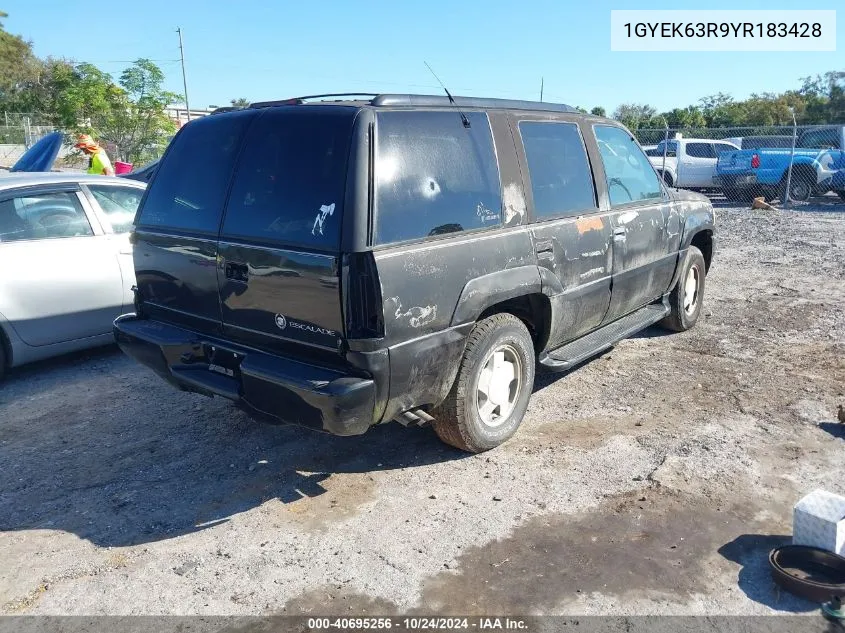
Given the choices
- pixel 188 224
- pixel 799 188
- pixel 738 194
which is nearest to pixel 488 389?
pixel 188 224

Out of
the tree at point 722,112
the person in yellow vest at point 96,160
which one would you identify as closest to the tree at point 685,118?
the tree at point 722,112

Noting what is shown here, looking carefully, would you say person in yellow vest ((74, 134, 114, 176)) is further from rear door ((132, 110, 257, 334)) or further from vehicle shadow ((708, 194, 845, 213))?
vehicle shadow ((708, 194, 845, 213))

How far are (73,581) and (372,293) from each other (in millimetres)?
1863

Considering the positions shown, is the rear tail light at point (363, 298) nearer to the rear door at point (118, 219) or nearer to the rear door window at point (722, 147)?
the rear door at point (118, 219)

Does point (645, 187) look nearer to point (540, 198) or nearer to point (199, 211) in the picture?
point (540, 198)

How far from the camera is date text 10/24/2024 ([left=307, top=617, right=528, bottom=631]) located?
277 cm

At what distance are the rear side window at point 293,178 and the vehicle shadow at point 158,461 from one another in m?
1.43

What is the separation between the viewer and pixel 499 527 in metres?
3.47

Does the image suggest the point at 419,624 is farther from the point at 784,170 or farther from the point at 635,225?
the point at 784,170

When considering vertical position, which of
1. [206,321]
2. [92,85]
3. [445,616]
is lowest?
[445,616]

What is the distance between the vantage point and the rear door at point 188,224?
3848mm

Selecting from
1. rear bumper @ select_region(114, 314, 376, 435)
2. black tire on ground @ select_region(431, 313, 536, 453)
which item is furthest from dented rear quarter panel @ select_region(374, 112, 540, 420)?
rear bumper @ select_region(114, 314, 376, 435)

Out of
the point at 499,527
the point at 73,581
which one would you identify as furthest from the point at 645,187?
the point at 73,581

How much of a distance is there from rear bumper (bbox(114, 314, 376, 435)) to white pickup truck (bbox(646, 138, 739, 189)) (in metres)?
17.3
